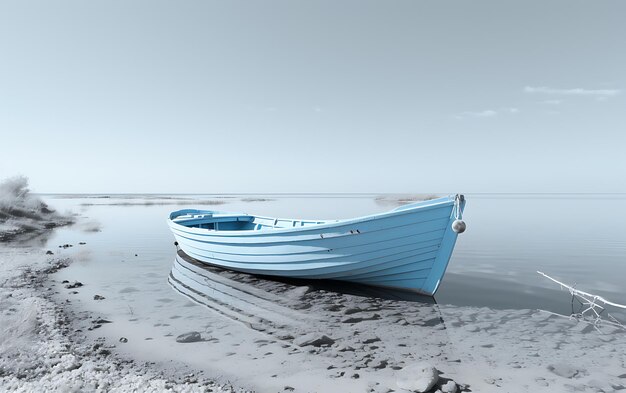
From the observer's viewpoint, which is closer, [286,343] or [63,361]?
[63,361]

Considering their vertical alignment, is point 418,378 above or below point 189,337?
above

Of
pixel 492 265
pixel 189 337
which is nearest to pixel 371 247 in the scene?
pixel 189 337

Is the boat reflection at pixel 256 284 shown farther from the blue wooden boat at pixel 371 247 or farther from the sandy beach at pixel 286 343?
the blue wooden boat at pixel 371 247

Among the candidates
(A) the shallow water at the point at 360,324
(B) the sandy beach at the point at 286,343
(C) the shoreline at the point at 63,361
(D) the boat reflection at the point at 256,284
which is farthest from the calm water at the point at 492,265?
(C) the shoreline at the point at 63,361

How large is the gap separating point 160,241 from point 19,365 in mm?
17130

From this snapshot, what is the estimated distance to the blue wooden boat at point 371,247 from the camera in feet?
28.5

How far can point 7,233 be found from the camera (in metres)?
22.5

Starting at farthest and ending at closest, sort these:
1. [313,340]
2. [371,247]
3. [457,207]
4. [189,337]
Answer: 1. [371,247]
2. [457,207]
3. [189,337]
4. [313,340]

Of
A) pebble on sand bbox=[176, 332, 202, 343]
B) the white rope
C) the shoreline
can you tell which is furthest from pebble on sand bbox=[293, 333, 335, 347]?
the white rope

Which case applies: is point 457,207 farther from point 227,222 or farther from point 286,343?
point 227,222

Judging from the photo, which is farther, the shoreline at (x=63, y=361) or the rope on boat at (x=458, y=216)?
the rope on boat at (x=458, y=216)

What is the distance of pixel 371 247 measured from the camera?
30.2ft

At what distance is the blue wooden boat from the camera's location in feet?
28.5

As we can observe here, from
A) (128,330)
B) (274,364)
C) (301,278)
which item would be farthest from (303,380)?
(301,278)
